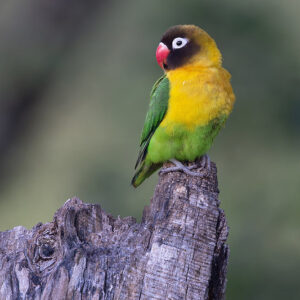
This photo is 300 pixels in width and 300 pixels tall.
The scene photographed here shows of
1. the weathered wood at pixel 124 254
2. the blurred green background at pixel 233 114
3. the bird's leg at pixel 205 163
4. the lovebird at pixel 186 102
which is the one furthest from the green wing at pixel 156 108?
the blurred green background at pixel 233 114

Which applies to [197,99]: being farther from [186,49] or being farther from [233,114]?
[233,114]

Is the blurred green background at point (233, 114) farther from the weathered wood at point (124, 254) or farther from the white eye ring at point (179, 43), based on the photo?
the weathered wood at point (124, 254)

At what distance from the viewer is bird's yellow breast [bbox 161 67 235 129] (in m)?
5.09

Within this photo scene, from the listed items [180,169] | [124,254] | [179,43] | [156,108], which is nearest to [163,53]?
[179,43]

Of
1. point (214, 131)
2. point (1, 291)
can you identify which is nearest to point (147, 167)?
point (214, 131)

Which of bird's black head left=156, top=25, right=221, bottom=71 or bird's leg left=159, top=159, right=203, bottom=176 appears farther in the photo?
bird's black head left=156, top=25, right=221, bottom=71

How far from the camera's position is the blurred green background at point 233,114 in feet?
24.8

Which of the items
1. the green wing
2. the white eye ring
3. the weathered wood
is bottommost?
the weathered wood

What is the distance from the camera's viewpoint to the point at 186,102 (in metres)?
5.12

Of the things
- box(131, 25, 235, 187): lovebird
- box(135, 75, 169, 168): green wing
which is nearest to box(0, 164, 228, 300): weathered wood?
box(131, 25, 235, 187): lovebird

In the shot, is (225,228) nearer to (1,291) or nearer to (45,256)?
(45,256)

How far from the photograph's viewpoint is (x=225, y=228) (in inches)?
150

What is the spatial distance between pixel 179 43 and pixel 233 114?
2839 mm

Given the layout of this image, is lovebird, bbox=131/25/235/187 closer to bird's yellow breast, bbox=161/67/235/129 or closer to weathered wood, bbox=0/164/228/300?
bird's yellow breast, bbox=161/67/235/129
